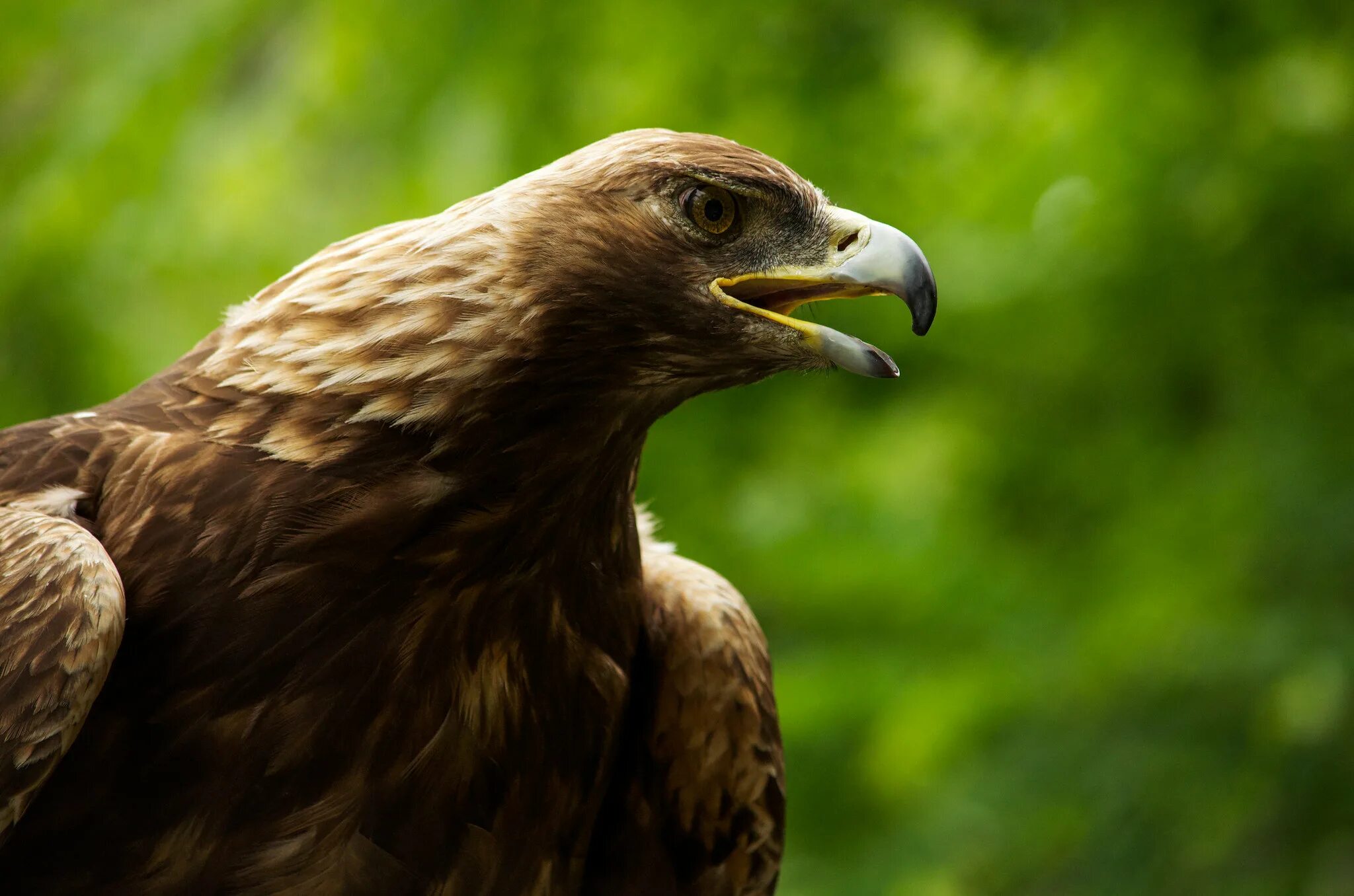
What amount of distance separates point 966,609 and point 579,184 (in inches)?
96.3

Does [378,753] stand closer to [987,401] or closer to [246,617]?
[246,617]

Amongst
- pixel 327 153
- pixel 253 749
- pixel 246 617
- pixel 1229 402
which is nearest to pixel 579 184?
pixel 246 617

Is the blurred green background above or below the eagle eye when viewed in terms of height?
below

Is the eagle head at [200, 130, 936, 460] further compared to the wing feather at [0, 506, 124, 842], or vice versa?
the eagle head at [200, 130, 936, 460]

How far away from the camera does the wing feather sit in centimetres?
252

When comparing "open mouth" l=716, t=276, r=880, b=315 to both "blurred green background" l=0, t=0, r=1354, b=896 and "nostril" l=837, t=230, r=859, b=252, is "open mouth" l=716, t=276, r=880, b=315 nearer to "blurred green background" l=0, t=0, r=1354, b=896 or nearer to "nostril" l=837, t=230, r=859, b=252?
"nostril" l=837, t=230, r=859, b=252

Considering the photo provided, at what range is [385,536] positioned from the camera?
2.78 m

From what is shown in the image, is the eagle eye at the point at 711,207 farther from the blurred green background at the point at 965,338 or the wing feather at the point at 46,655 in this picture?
the blurred green background at the point at 965,338

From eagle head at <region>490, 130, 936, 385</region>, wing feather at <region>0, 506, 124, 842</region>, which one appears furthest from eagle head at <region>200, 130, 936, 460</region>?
wing feather at <region>0, 506, 124, 842</region>

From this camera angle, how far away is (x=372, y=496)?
2766 millimetres

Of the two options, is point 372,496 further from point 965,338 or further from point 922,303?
point 965,338

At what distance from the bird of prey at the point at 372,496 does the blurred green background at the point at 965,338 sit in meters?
1.55

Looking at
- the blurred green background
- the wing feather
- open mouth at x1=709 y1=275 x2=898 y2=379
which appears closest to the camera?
the wing feather

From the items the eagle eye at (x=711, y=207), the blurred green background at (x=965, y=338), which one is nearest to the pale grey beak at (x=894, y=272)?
the eagle eye at (x=711, y=207)
